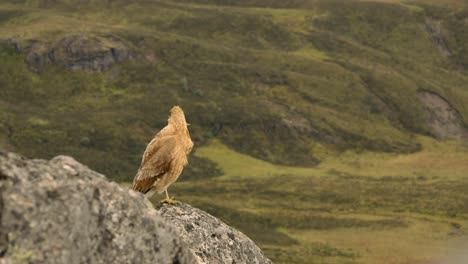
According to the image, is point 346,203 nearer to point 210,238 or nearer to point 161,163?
point 210,238

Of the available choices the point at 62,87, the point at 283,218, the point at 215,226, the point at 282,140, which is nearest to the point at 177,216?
the point at 215,226

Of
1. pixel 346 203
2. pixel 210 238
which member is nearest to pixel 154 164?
pixel 210 238

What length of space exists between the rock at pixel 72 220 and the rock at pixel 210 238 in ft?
13.3

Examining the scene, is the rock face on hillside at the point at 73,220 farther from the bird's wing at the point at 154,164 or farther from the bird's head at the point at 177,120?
the bird's head at the point at 177,120

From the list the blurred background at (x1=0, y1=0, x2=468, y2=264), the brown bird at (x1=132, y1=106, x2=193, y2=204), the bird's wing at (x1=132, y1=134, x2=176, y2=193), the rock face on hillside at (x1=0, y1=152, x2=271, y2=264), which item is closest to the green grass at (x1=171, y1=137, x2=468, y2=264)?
the blurred background at (x1=0, y1=0, x2=468, y2=264)

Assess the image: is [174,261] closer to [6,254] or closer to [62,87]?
[6,254]

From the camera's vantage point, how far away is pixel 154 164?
1509cm

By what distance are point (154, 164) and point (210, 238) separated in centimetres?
190

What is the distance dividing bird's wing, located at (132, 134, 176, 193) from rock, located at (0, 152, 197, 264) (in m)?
3.70

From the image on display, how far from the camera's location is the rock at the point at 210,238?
15594 mm

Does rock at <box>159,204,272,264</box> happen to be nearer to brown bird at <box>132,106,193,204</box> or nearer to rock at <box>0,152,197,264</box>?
brown bird at <box>132,106,193,204</box>

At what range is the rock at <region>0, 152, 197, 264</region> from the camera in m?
9.56

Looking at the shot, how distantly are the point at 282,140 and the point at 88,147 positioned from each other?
44.4 m

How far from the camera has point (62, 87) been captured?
19700 centimetres
